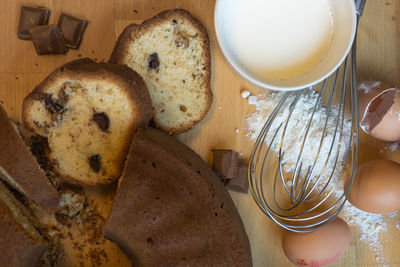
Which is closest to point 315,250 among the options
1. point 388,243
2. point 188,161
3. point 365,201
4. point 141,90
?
point 365,201

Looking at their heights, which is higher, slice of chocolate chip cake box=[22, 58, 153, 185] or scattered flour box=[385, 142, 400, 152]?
slice of chocolate chip cake box=[22, 58, 153, 185]

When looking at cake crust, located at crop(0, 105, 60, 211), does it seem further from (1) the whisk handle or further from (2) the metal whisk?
(1) the whisk handle

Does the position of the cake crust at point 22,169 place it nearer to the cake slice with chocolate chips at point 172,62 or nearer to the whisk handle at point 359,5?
the cake slice with chocolate chips at point 172,62

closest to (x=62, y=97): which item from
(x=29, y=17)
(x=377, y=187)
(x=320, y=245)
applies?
(x=29, y=17)

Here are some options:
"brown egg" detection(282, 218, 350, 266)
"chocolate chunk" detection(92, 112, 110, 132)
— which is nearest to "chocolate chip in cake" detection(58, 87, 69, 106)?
"chocolate chunk" detection(92, 112, 110, 132)

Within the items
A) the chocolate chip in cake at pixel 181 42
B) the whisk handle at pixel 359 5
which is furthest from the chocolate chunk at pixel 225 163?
the whisk handle at pixel 359 5

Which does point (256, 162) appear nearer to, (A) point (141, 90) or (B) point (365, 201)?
(B) point (365, 201)

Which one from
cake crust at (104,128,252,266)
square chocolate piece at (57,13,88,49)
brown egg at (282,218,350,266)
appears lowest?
brown egg at (282,218,350,266)
